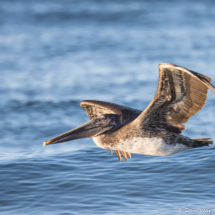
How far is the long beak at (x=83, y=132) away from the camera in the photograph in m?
6.06

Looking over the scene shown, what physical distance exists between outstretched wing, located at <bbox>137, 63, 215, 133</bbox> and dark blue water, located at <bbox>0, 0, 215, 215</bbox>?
177cm

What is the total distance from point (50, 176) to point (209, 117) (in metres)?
6.07

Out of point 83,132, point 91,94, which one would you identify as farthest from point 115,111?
point 91,94

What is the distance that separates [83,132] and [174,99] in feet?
4.56

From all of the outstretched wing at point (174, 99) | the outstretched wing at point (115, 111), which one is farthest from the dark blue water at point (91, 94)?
the outstretched wing at point (174, 99)

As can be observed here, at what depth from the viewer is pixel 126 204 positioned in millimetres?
7359

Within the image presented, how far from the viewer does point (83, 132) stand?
6.22 metres

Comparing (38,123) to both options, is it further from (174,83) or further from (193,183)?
(174,83)

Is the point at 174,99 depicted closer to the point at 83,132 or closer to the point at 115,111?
the point at 115,111

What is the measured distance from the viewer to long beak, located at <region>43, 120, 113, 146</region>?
6.06m

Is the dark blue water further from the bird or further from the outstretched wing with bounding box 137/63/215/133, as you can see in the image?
the outstretched wing with bounding box 137/63/215/133

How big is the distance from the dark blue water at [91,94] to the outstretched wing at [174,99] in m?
1.77

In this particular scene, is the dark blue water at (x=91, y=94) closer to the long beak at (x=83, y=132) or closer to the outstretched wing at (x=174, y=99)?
the long beak at (x=83, y=132)

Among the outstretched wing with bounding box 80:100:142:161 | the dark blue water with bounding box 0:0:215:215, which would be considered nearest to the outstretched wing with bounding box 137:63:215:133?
the outstretched wing with bounding box 80:100:142:161
